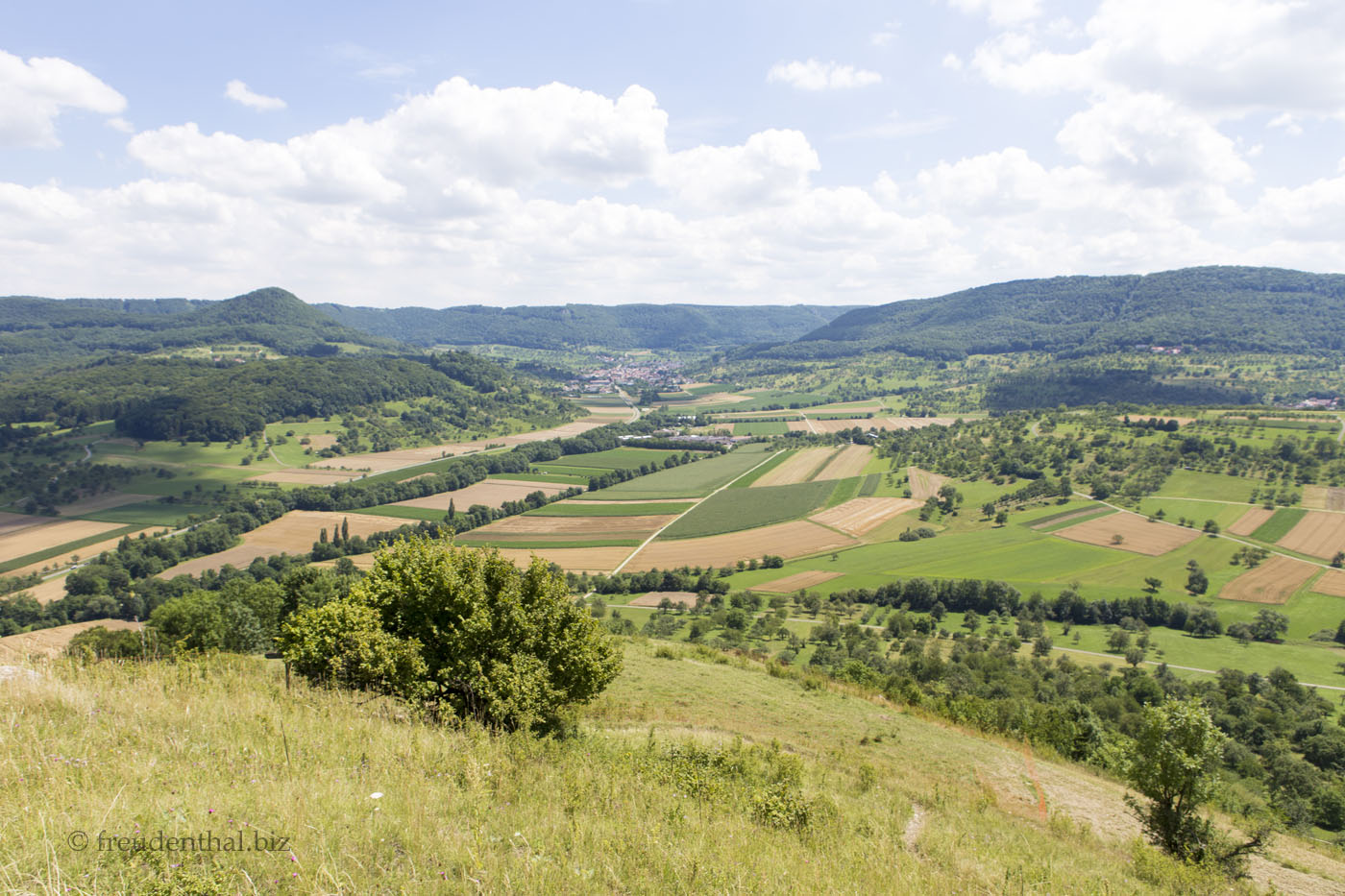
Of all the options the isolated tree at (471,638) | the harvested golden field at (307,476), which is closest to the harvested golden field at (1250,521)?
the isolated tree at (471,638)

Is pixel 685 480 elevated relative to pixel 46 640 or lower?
lower

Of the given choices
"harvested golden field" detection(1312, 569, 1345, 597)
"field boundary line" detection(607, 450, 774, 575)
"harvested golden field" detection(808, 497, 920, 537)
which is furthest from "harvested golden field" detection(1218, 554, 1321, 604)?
"field boundary line" detection(607, 450, 774, 575)

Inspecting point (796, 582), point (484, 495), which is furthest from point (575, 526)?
point (796, 582)

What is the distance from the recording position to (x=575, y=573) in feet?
275

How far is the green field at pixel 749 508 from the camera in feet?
340

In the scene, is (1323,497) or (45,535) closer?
(1323,497)

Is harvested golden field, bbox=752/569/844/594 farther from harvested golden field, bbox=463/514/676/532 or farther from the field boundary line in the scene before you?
harvested golden field, bbox=463/514/676/532

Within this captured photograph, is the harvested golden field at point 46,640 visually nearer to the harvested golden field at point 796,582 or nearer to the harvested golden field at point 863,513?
the harvested golden field at point 796,582

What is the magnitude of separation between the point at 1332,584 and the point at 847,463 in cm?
8426

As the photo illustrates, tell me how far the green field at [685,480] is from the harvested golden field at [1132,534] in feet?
207

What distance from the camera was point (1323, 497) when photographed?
98.8 m

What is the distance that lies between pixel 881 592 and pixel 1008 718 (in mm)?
40687

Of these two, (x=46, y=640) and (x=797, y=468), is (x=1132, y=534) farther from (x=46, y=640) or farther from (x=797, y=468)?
(x=46, y=640)

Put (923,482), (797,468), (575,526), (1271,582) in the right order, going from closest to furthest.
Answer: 1. (1271,582)
2. (575,526)
3. (923,482)
4. (797,468)
